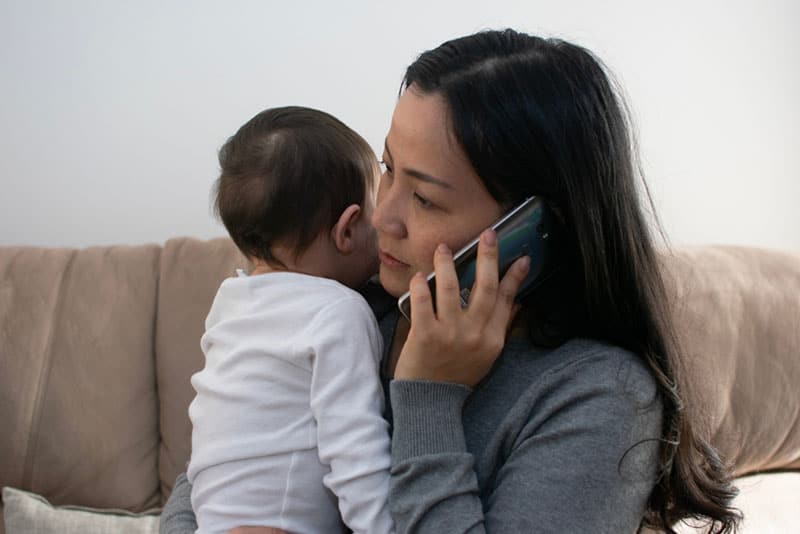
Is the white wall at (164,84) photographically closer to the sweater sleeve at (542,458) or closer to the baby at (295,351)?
the baby at (295,351)

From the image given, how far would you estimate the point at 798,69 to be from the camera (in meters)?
2.70

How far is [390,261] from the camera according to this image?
1119mm

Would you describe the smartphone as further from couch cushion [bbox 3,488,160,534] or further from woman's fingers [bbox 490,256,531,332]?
couch cushion [bbox 3,488,160,534]

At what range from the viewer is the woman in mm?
977

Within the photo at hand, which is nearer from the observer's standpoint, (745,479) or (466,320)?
(466,320)

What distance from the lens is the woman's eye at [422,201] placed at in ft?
3.44

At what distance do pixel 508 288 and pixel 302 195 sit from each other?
333mm

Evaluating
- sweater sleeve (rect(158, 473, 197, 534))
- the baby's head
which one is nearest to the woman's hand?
the baby's head

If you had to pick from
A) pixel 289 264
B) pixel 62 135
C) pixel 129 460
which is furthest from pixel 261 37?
pixel 289 264

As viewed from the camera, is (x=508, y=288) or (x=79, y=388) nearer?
(x=508, y=288)

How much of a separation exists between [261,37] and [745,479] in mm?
1576

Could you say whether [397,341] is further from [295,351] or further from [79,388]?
[79,388]

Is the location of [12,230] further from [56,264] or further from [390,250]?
[390,250]

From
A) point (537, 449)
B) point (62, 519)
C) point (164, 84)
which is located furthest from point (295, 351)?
point (164, 84)
